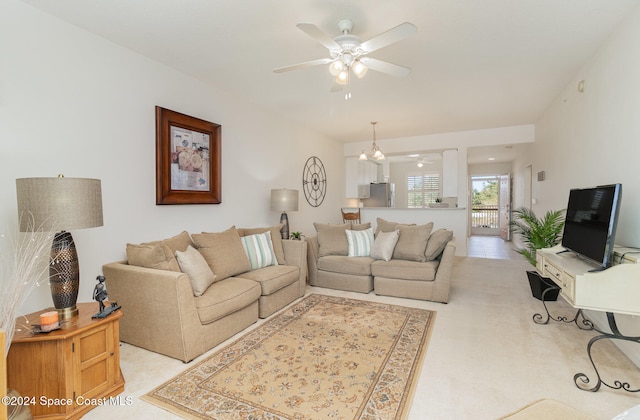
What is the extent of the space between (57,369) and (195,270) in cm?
108

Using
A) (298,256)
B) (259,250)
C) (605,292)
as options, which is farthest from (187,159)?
(605,292)

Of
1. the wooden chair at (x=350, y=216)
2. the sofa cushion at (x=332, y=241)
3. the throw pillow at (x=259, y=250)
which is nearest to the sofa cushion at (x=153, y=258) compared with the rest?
the throw pillow at (x=259, y=250)

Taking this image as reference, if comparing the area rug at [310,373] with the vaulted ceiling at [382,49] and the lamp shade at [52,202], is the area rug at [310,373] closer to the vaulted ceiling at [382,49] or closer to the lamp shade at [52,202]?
the lamp shade at [52,202]

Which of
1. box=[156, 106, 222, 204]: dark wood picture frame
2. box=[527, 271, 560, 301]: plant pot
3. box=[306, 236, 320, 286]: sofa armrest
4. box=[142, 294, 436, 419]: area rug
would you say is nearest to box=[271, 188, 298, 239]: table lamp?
box=[306, 236, 320, 286]: sofa armrest

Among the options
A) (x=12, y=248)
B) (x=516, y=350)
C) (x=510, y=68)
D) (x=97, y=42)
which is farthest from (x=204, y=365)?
(x=510, y=68)

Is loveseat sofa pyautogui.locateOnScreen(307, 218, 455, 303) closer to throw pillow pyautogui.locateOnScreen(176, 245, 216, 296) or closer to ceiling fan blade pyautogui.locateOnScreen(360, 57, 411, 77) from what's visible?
throw pillow pyautogui.locateOnScreen(176, 245, 216, 296)

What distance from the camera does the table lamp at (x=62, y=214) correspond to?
69.1 inches

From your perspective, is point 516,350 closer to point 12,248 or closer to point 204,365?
point 204,365

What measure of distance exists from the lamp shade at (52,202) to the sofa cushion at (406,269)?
3075 millimetres

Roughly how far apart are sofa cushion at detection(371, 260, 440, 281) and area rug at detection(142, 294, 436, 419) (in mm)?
633

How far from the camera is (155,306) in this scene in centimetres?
237

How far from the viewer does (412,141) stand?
6.69 m

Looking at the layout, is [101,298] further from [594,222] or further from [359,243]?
[594,222]

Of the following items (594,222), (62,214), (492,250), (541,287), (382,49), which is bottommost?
(492,250)
